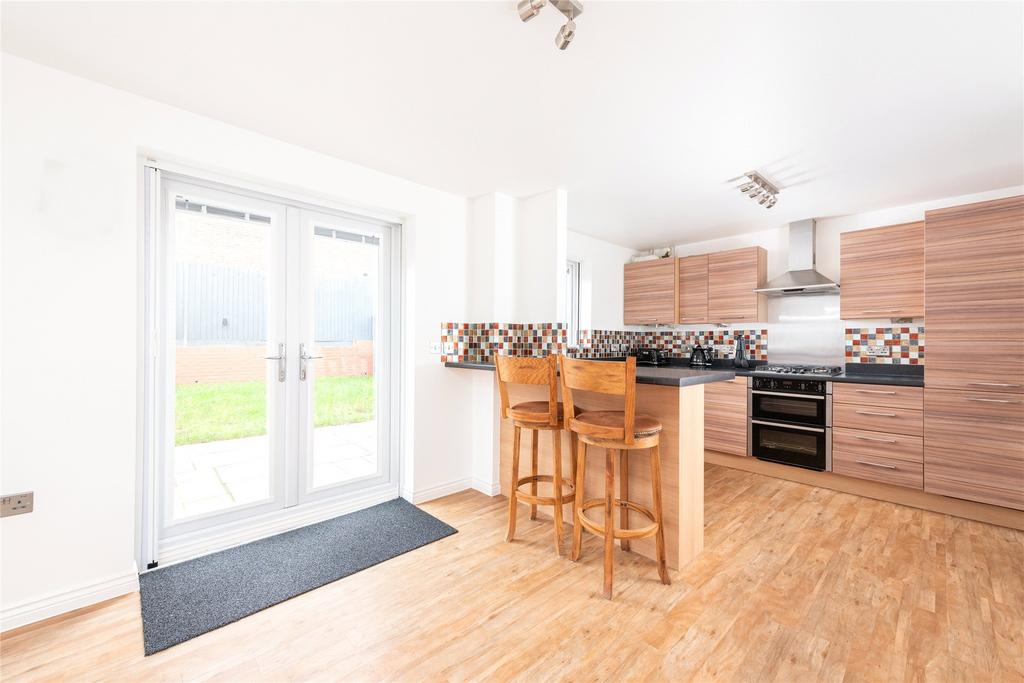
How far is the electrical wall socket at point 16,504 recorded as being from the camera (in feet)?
5.45

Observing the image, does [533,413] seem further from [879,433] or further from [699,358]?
[699,358]

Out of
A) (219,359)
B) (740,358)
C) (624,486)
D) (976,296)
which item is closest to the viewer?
(624,486)

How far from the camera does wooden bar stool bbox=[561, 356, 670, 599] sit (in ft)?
6.13

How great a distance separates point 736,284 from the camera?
418cm

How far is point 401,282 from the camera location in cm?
313

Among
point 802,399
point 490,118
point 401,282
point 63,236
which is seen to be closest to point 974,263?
point 802,399

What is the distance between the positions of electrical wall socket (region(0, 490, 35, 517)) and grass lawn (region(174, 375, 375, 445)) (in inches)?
23.1

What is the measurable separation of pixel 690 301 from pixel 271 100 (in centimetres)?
408

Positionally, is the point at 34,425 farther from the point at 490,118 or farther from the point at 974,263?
the point at 974,263

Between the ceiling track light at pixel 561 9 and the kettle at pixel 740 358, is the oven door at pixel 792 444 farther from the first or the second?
the ceiling track light at pixel 561 9

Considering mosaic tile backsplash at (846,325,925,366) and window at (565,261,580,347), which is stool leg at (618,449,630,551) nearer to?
window at (565,261,580,347)

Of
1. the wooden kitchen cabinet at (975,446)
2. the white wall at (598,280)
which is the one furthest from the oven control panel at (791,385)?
the white wall at (598,280)

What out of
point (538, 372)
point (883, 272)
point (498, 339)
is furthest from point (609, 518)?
point (883, 272)

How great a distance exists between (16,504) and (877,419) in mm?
5006
